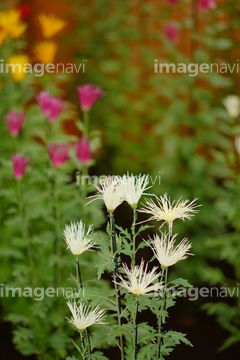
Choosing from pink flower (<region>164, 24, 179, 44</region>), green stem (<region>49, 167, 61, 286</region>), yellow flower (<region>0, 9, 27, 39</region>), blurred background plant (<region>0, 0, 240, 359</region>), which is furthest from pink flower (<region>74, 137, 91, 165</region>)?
pink flower (<region>164, 24, 179, 44</region>)

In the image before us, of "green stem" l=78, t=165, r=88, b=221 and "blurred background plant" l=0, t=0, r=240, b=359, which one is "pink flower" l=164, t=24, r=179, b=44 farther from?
"green stem" l=78, t=165, r=88, b=221

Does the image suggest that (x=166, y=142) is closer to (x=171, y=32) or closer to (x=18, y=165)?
(x=171, y=32)

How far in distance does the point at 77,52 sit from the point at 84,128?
8.01 ft

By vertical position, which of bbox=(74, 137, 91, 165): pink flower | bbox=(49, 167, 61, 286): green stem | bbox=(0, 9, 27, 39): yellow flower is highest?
bbox=(0, 9, 27, 39): yellow flower

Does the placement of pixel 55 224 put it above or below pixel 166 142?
below

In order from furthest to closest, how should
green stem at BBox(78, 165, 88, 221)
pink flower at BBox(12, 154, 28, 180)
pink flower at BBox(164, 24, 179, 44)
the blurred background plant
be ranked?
pink flower at BBox(164, 24, 179, 44) → the blurred background plant → green stem at BBox(78, 165, 88, 221) → pink flower at BBox(12, 154, 28, 180)

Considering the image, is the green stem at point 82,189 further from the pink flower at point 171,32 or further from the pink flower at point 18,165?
the pink flower at point 171,32

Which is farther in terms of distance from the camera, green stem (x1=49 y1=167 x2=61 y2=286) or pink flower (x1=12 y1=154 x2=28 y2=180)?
green stem (x1=49 y1=167 x2=61 y2=286)

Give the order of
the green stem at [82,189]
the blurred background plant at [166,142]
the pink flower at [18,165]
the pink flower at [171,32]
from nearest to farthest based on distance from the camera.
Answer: the pink flower at [18,165]
the green stem at [82,189]
the blurred background plant at [166,142]
the pink flower at [171,32]

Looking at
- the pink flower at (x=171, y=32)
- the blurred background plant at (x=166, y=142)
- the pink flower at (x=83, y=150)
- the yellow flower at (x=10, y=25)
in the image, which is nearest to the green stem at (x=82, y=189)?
the blurred background plant at (x=166, y=142)

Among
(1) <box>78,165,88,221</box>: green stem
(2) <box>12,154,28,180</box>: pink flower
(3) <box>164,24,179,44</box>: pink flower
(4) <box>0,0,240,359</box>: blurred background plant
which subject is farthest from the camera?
(3) <box>164,24,179,44</box>: pink flower

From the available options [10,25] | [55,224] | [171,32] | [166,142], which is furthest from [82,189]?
[171,32]

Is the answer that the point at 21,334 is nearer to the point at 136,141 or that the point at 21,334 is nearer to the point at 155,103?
the point at 155,103

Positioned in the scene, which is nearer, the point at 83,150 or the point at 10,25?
the point at 83,150
